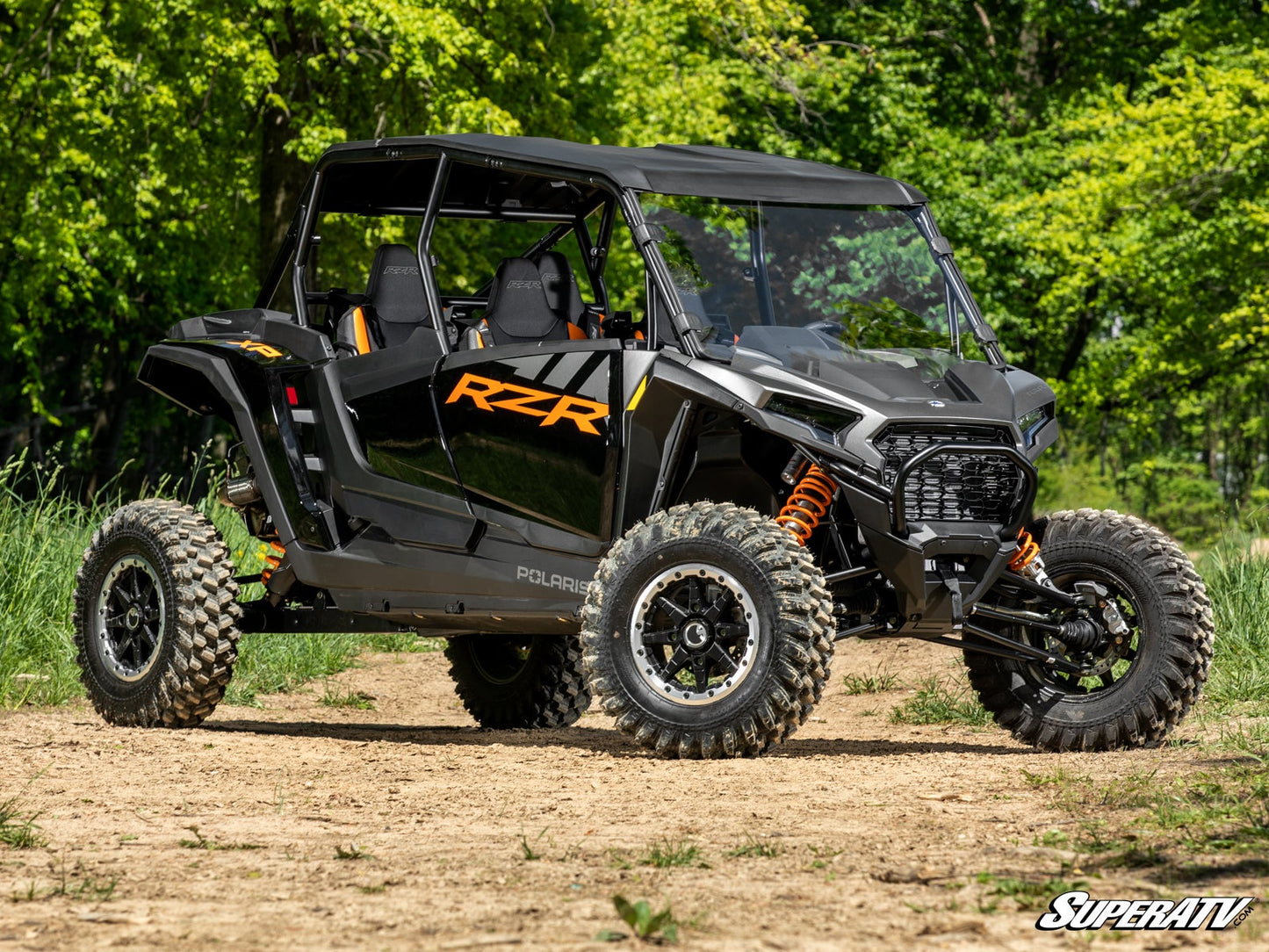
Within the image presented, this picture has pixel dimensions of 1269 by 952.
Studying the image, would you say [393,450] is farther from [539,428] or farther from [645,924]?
[645,924]

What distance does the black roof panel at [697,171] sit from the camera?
707 centimetres

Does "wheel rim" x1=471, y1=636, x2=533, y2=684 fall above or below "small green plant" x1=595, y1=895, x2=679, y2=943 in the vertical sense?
below

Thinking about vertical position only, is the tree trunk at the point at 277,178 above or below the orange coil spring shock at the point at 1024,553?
above

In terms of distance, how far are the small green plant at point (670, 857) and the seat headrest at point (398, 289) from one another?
12.4 ft

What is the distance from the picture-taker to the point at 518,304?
7527 mm

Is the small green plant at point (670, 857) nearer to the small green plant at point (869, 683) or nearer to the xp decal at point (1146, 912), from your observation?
the xp decal at point (1146, 912)

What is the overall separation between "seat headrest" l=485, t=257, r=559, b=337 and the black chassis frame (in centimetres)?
27

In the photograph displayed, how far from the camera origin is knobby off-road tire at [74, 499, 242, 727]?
8.10 metres

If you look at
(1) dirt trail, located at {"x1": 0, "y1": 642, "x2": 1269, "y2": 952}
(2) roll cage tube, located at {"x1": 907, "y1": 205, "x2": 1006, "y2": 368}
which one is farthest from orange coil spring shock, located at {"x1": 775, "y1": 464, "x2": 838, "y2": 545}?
(2) roll cage tube, located at {"x1": 907, "y1": 205, "x2": 1006, "y2": 368}

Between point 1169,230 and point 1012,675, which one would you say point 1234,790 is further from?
point 1169,230

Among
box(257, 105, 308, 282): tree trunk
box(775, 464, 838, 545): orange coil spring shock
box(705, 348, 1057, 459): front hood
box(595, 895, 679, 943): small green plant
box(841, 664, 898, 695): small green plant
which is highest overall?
box(257, 105, 308, 282): tree trunk

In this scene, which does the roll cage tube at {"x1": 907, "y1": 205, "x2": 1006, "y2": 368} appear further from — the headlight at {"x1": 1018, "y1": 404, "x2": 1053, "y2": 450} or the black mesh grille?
the black mesh grille

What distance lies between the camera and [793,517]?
21.7 feet

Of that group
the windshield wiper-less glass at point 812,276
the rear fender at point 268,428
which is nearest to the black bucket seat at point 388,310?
the rear fender at point 268,428
